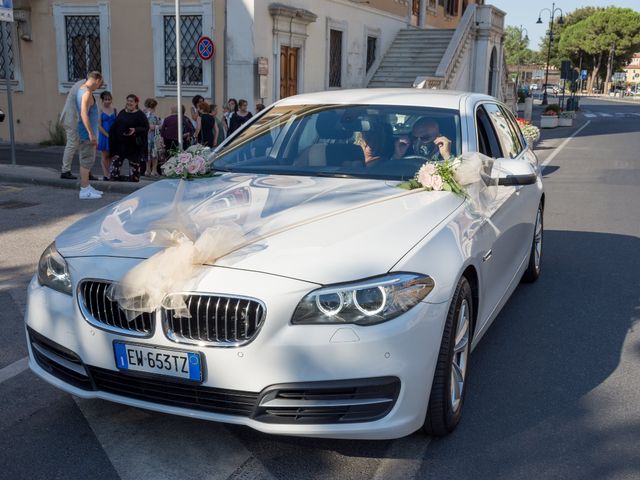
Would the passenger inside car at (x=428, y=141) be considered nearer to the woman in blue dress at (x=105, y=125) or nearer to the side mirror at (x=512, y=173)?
the side mirror at (x=512, y=173)

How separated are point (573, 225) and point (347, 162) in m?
5.78

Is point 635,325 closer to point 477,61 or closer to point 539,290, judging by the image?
point 539,290

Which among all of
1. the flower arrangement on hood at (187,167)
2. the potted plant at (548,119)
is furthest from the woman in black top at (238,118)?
the potted plant at (548,119)

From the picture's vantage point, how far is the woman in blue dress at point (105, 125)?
11.8 m

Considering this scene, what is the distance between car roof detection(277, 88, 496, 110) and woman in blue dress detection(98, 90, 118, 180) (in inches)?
288

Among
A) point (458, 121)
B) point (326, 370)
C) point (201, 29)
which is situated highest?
point (201, 29)

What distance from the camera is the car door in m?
3.95

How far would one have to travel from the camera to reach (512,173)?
4.21m

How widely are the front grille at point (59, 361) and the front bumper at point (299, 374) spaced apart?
10 centimetres

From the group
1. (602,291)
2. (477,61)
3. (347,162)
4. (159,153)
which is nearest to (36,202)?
(159,153)

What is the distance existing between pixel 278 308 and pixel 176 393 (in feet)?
1.99

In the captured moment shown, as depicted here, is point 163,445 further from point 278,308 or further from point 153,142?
point 153,142

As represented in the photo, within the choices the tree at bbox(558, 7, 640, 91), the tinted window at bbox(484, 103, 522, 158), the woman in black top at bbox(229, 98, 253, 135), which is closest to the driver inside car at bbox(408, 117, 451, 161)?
the tinted window at bbox(484, 103, 522, 158)

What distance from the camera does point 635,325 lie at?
525 centimetres
